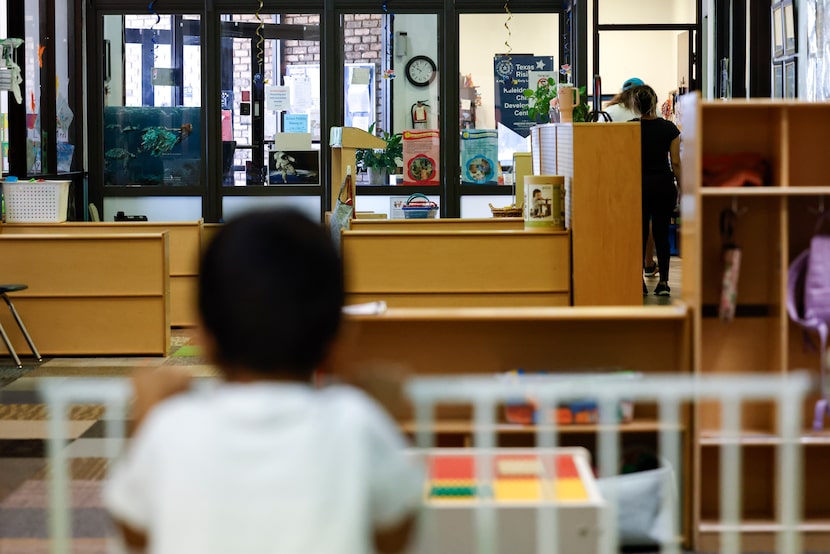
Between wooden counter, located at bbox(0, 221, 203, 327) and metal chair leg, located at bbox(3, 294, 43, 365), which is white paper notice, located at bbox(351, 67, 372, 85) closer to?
wooden counter, located at bbox(0, 221, 203, 327)

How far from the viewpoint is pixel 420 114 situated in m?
11.8

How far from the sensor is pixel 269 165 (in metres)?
11.8

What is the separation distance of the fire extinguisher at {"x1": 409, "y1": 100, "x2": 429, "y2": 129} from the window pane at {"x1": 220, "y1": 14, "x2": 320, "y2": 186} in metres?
0.91

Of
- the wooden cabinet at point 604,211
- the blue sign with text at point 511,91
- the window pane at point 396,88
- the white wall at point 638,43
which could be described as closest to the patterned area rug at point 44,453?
the wooden cabinet at point 604,211

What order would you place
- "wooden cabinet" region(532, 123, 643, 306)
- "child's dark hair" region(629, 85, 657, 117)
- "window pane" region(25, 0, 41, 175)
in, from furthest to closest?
"window pane" region(25, 0, 41, 175)
"child's dark hair" region(629, 85, 657, 117)
"wooden cabinet" region(532, 123, 643, 306)

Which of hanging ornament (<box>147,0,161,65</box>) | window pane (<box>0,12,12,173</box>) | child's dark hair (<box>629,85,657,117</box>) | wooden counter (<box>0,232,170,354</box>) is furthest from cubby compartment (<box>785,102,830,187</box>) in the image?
hanging ornament (<box>147,0,161,65</box>)

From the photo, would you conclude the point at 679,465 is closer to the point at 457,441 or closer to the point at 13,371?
the point at 457,441

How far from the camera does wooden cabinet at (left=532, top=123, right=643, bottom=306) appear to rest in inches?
217

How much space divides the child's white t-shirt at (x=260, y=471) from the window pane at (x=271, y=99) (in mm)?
10432

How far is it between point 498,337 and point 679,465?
2.26 ft

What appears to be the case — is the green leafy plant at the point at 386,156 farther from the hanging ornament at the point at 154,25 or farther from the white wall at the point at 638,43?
the hanging ornament at the point at 154,25

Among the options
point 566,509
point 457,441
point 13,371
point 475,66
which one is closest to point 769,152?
point 457,441

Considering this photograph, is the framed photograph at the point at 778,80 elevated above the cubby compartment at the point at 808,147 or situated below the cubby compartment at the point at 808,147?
above

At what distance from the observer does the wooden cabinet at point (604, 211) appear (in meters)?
5.52
